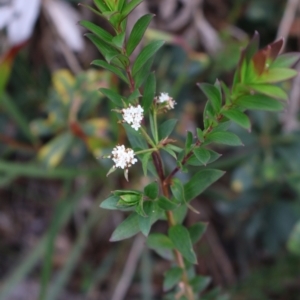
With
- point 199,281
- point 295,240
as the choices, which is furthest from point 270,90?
point 295,240

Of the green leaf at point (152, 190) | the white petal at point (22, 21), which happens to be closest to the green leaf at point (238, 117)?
the green leaf at point (152, 190)

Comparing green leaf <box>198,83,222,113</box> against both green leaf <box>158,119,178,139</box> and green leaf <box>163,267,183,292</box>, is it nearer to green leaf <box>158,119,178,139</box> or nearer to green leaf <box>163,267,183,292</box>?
green leaf <box>158,119,178,139</box>

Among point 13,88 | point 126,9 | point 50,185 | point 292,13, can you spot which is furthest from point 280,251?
point 126,9

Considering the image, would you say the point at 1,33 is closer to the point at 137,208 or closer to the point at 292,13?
the point at 292,13

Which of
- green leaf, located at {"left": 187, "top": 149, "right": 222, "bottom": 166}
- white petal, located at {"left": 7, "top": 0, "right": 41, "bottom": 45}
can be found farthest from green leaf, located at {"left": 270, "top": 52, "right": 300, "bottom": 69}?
white petal, located at {"left": 7, "top": 0, "right": 41, "bottom": 45}

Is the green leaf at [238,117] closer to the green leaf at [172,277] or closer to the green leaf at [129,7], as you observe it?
the green leaf at [129,7]
